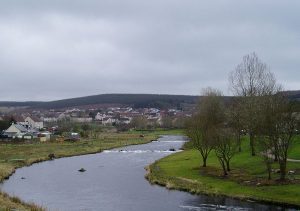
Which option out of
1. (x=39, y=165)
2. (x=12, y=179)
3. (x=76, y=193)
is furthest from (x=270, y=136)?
(x=39, y=165)

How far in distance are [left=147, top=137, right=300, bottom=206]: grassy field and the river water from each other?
1647 mm

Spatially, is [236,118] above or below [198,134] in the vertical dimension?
above

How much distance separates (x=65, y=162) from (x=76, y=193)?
34.9 meters

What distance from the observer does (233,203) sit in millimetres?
41344

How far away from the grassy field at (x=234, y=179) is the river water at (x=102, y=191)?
64.8 inches

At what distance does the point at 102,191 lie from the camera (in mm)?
50562

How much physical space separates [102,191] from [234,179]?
14.6 meters

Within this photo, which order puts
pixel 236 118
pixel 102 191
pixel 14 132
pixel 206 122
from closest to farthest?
pixel 102 191
pixel 236 118
pixel 206 122
pixel 14 132

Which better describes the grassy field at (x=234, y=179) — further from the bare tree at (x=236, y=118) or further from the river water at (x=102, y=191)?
the bare tree at (x=236, y=118)

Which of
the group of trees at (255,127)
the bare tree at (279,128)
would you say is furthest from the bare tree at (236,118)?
the bare tree at (279,128)

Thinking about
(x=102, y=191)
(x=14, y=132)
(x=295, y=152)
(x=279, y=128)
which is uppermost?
(x=279, y=128)

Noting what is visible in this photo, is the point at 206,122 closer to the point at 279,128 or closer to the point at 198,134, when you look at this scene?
the point at 198,134

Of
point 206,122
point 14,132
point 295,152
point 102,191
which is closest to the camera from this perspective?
point 102,191

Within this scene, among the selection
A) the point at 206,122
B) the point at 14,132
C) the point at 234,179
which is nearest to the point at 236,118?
the point at 206,122
